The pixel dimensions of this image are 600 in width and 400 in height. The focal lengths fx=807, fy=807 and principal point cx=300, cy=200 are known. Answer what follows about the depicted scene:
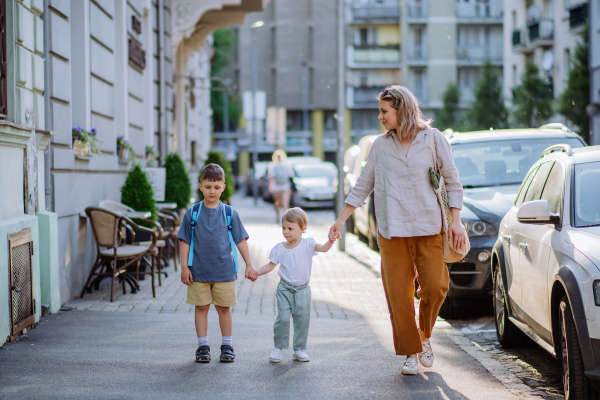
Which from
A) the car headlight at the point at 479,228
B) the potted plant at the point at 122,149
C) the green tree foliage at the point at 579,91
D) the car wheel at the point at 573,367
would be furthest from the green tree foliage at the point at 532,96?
the car wheel at the point at 573,367

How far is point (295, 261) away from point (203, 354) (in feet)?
3.07

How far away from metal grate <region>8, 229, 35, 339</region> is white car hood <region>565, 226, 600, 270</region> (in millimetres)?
4181

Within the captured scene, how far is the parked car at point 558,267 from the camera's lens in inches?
171

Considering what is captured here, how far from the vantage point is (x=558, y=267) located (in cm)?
477

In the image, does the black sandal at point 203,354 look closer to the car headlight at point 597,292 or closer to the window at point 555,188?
the window at point 555,188

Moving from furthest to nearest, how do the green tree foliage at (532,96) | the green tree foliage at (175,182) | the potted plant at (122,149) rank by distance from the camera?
1. the green tree foliage at (532,96)
2. the green tree foliage at (175,182)
3. the potted plant at (122,149)

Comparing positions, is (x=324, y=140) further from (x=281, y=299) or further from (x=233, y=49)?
(x=281, y=299)

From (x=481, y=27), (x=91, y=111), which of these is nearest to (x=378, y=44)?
(x=481, y=27)

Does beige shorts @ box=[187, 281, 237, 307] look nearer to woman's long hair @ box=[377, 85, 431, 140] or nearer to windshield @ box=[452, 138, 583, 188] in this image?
woman's long hair @ box=[377, 85, 431, 140]

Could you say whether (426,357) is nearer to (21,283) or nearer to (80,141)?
Result: (21,283)

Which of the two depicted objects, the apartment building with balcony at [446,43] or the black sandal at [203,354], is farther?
the apartment building with balcony at [446,43]

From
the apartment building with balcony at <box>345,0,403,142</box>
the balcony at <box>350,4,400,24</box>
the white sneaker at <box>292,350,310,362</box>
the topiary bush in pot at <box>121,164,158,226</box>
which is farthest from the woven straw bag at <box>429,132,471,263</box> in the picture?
the balcony at <box>350,4,400,24</box>

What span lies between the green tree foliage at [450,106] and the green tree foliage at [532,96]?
17.5 meters

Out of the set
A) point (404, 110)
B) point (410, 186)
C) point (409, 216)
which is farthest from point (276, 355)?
point (404, 110)
